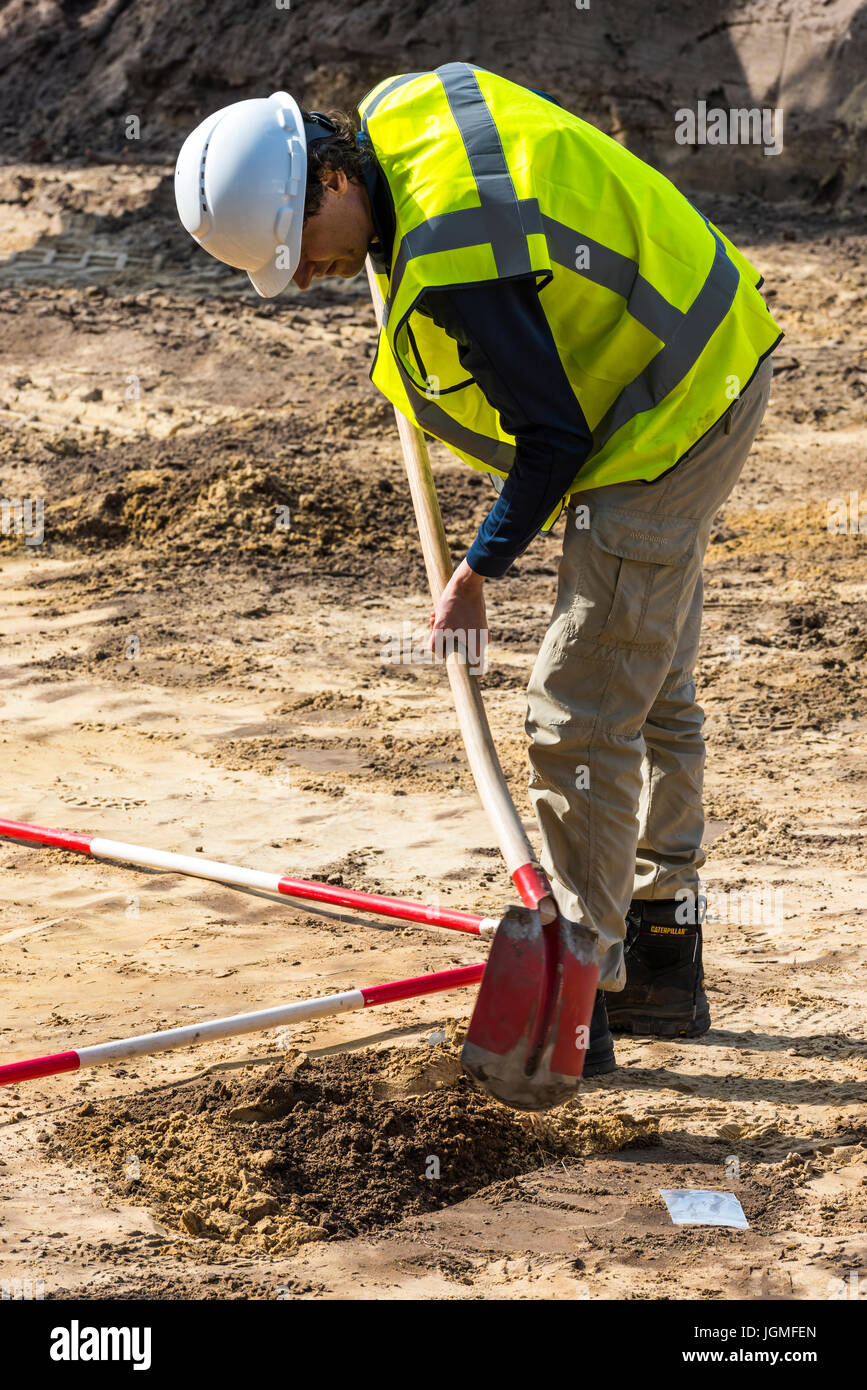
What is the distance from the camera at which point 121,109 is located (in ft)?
49.5

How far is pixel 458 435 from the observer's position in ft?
10.6

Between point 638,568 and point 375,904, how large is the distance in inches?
54.4

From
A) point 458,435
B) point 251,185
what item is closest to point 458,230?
point 251,185

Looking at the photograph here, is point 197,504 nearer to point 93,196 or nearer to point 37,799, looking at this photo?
point 37,799

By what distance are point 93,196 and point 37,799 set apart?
30.8 feet

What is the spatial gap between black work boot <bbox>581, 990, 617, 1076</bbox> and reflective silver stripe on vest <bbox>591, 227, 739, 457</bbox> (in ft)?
4.43

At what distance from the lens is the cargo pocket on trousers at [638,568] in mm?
2990

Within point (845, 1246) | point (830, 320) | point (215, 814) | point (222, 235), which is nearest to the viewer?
point (845, 1246)

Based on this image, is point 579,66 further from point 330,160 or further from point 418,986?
point 418,986

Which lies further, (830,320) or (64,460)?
(830,320)

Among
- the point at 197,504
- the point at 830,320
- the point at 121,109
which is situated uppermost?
the point at 121,109

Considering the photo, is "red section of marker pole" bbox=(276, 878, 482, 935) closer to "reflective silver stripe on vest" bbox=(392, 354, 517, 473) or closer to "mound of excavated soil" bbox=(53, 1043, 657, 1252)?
"mound of excavated soil" bbox=(53, 1043, 657, 1252)

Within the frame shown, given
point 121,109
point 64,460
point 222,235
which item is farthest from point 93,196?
point 222,235

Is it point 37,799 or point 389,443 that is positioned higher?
point 389,443
